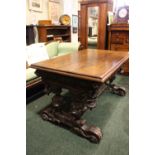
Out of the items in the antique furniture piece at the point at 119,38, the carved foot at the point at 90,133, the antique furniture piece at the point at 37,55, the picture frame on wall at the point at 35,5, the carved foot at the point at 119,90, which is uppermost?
the picture frame on wall at the point at 35,5

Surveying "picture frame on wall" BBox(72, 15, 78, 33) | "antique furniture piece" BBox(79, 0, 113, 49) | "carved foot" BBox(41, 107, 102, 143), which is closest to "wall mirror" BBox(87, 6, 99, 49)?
"antique furniture piece" BBox(79, 0, 113, 49)

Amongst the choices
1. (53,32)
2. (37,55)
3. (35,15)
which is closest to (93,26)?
(53,32)

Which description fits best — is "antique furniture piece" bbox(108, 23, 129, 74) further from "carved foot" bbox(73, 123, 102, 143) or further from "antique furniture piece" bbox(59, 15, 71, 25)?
"carved foot" bbox(73, 123, 102, 143)

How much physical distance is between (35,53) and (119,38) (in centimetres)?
182

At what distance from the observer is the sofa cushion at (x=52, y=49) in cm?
325

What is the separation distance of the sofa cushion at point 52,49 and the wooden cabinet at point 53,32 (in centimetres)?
79

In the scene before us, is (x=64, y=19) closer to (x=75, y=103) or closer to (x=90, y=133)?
(x=75, y=103)

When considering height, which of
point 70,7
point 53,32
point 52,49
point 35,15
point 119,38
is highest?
point 70,7

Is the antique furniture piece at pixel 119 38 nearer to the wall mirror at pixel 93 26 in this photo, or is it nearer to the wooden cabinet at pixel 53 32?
the wall mirror at pixel 93 26

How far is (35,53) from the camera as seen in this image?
2781 mm

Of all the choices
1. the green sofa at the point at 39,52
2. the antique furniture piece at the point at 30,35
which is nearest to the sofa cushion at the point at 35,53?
the green sofa at the point at 39,52

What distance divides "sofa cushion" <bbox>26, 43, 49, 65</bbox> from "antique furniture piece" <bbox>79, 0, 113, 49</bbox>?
1.33m
